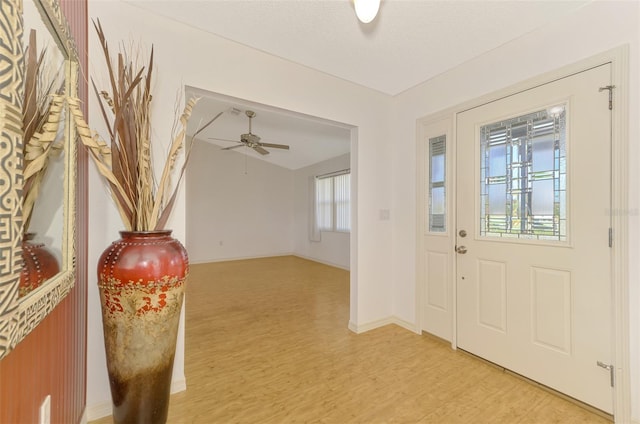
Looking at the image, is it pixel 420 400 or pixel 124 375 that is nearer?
pixel 124 375

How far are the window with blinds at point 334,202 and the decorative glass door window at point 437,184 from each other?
131 inches

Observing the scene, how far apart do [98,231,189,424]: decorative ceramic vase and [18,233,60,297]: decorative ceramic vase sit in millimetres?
282

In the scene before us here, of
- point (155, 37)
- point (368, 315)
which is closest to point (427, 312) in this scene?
point (368, 315)

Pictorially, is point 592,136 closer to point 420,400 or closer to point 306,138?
point 420,400

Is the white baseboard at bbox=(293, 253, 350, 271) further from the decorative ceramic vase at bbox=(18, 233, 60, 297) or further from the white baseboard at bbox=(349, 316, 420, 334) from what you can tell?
the decorative ceramic vase at bbox=(18, 233, 60, 297)

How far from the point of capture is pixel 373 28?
1.96 m

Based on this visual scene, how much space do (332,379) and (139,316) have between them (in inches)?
54.9

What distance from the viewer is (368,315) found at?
2816 millimetres

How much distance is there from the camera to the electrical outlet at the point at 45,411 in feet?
3.22

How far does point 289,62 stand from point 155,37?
1.03 meters

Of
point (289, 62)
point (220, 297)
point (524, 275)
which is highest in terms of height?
point (289, 62)

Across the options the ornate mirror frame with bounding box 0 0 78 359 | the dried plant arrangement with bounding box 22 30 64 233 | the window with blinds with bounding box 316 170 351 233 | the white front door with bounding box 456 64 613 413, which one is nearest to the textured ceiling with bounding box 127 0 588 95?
the white front door with bounding box 456 64 613 413

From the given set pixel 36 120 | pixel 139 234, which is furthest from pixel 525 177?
pixel 36 120

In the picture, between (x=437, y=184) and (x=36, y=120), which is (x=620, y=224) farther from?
(x=36, y=120)
